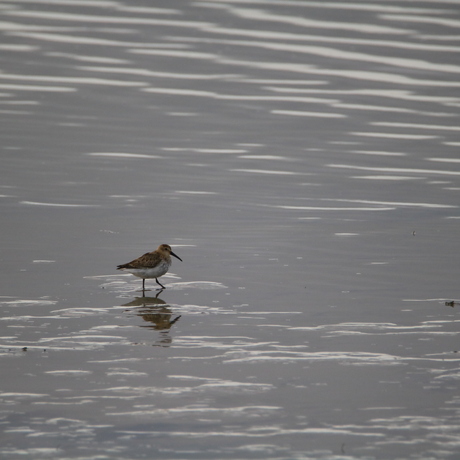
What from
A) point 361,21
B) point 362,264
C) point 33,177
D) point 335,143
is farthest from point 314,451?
point 361,21

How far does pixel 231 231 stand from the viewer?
15.0m

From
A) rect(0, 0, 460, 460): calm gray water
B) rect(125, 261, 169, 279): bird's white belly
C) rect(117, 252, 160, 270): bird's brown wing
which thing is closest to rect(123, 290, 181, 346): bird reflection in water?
rect(0, 0, 460, 460): calm gray water

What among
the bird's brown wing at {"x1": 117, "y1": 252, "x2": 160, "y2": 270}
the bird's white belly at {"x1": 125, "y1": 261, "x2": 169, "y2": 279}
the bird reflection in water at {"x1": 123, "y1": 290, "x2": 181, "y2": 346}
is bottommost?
the bird reflection in water at {"x1": 123, "y1": 290, "x2": 181, "y2": 346}

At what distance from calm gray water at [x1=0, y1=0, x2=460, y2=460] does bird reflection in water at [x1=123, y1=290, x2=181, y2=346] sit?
0.05m

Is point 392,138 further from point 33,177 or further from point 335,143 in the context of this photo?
point 33,177

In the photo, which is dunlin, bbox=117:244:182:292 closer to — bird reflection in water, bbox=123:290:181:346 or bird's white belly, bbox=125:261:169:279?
bird's white belly, bbox=125:261:169:279

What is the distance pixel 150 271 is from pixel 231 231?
3088 mm

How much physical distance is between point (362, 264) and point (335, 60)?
15.1m

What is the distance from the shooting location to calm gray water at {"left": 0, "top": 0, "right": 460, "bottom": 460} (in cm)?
763

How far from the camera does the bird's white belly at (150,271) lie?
12.1m

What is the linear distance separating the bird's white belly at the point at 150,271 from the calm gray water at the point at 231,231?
0.26m

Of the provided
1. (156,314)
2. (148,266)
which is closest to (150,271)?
(148,266)

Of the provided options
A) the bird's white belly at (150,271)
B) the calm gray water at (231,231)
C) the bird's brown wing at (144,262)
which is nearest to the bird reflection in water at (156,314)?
the calm gray water at (231,231)

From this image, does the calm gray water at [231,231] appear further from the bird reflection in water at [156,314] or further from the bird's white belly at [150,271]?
the bird's white belly at [150,271]
